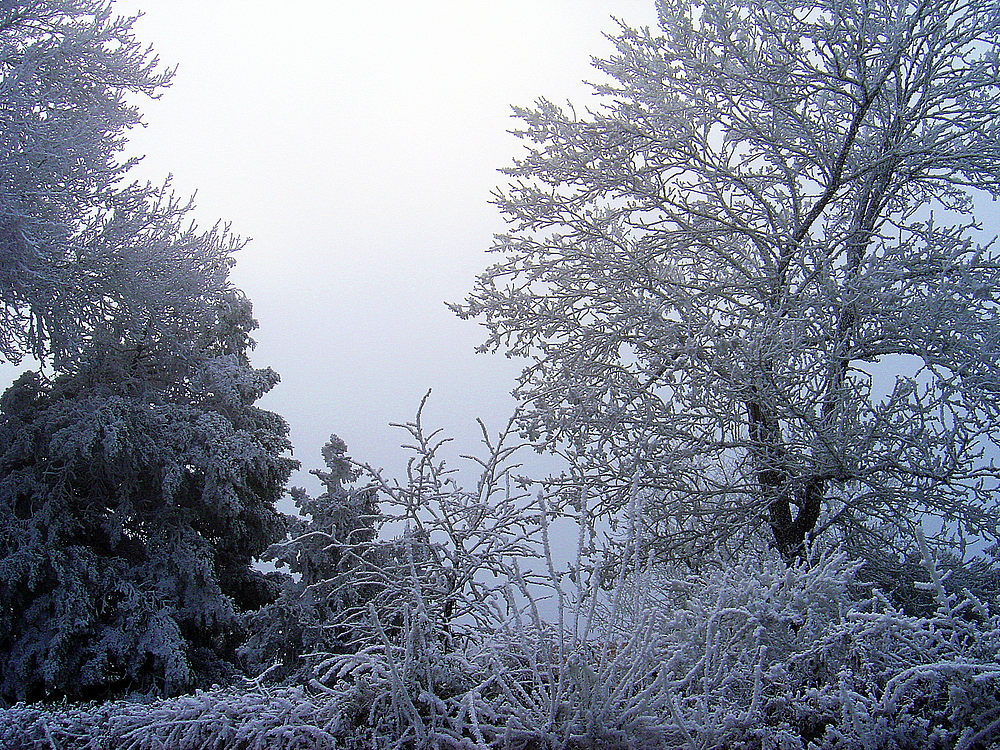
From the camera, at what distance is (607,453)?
675 centimetres

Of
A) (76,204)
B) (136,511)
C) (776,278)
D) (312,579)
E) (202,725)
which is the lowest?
(202,725)

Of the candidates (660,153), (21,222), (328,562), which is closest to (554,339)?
(660,153)

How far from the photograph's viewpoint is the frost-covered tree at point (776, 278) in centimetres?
596

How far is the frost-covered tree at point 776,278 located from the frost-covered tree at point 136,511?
4.67 meters

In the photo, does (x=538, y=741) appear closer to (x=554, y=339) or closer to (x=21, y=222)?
(x=554, y=339)

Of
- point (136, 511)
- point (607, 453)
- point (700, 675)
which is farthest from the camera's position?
point (136, 511)

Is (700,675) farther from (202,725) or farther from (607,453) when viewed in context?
(607,453)

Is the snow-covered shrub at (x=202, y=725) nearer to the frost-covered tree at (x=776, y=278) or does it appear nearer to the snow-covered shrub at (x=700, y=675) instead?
the snow-covered shrub at (x=700, y=675)

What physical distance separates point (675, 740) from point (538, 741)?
53 cm

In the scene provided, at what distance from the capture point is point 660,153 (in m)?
7.42

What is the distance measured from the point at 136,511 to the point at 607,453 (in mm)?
7147

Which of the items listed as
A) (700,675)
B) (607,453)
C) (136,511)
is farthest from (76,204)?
(700,675)

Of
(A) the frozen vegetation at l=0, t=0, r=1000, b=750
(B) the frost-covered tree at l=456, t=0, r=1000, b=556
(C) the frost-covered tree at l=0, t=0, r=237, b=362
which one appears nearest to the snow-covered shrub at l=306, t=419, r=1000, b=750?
(A) the frozen vegetation at l=0, t=0, r=1000, b=750

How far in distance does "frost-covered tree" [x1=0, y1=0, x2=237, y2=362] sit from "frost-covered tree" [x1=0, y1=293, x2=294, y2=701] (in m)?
0.66
